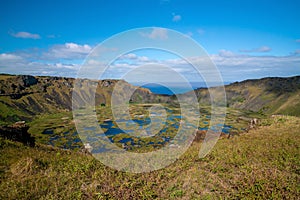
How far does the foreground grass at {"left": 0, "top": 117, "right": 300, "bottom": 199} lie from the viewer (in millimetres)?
7457

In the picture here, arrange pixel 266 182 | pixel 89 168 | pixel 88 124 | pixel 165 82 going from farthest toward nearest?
pixel 88 124, pixel 165 82, pixel 89 168, pixel 266 182

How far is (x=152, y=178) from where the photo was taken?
928 cm

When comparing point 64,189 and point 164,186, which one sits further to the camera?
point 164,186

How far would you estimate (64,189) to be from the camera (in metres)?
7.54

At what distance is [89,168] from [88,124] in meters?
149

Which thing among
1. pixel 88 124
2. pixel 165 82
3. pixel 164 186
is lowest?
pixel 88 124

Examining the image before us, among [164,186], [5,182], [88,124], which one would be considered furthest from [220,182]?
[88,124]

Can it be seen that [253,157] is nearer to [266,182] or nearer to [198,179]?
[266,182]

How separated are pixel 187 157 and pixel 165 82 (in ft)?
31.6

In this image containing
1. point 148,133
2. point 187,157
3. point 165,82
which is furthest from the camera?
point 148,133

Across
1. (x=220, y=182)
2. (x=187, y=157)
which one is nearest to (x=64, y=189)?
(x=220, y=182)

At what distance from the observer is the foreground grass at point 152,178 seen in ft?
24.5

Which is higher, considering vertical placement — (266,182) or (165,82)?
(165,82)

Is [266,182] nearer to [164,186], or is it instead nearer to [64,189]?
[164,186]
